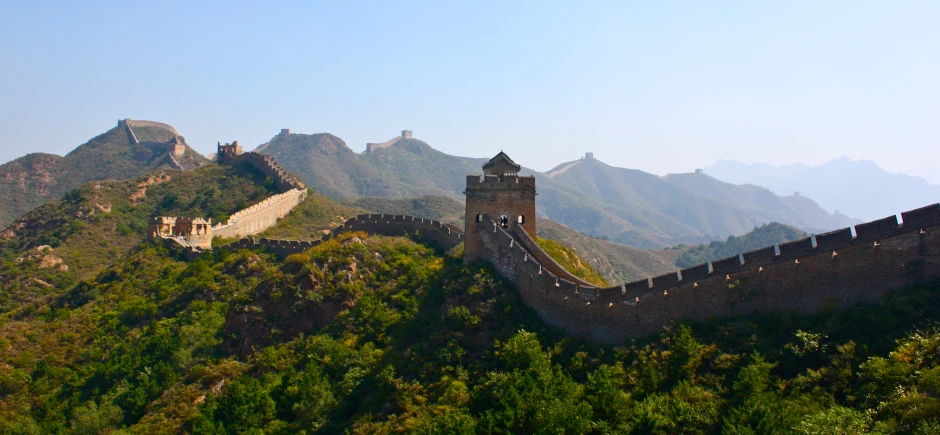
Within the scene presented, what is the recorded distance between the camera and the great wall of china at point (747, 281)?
17297 mm

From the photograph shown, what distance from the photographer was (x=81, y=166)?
302 ft

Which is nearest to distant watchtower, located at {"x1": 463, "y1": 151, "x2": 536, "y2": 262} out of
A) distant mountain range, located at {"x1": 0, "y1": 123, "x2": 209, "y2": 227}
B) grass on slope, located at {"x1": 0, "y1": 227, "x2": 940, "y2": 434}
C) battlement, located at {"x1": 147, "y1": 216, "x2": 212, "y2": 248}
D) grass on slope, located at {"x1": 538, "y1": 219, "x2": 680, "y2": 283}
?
grass on slope, located at {"x1": 0, "y1": 227, "x2": 940, "y2": 434}

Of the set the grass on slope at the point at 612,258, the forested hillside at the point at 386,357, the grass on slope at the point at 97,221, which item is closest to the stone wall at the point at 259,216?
the grass on slope at the point at 97,221

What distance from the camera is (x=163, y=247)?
45.1 m

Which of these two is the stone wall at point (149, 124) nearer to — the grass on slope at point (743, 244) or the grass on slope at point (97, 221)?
the grass on slope at point (97, 221)

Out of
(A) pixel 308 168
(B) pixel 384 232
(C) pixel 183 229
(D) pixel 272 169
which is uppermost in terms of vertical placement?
(A) pixel 308 168

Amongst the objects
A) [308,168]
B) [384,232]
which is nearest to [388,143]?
[308,168]

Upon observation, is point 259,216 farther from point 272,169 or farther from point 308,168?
point 308,168

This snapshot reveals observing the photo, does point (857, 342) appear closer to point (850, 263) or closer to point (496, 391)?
point (850, 263)

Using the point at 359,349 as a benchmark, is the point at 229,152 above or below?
above

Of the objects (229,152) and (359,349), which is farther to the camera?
(229,152)

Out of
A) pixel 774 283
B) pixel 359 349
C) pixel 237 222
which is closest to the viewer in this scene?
pixel 774 283

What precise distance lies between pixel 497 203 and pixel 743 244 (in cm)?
10397

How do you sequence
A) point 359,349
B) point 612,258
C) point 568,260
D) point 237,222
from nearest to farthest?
point 359,349
point 568,260
point 237,222
point 612,258
